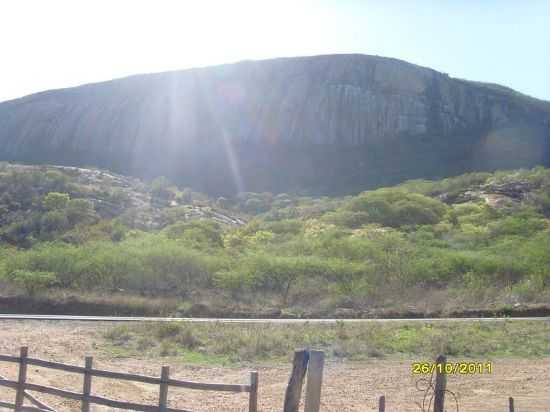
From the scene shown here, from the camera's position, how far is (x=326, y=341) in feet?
61.9

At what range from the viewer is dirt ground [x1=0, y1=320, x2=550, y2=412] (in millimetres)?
11930

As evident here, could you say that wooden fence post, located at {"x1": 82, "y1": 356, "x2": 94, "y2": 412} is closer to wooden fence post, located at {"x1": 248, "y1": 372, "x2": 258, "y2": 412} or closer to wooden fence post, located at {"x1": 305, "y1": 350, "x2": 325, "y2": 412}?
wooden fence post, located at {"x1": 248, "y1": 372, "x2": 258, "y2": 412}

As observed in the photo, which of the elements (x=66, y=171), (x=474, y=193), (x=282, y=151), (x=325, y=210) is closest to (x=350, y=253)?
(x=325, y=210)

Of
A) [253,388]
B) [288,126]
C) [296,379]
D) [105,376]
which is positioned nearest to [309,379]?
[296,379]

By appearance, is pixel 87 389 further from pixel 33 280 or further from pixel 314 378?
pixel 33 280

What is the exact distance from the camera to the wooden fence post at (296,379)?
25.6 feet

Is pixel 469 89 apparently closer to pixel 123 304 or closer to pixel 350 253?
pixel 350 253

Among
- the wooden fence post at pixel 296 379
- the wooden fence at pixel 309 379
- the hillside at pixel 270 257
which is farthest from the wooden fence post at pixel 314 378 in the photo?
the hillside at pixel 270 257

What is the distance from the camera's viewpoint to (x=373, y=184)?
80.9 metres

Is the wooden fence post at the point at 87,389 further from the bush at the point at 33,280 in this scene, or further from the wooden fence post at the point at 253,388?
the bush at the point at 33,280

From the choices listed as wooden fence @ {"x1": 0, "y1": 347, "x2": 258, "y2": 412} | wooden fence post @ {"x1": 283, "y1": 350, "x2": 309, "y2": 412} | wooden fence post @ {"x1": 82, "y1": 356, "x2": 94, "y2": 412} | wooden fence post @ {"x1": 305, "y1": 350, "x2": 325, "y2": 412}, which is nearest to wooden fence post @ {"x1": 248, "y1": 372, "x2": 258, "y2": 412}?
wooden fence @ {"x1": 0, "y1": 347, "x2": 258, "y2": 412}

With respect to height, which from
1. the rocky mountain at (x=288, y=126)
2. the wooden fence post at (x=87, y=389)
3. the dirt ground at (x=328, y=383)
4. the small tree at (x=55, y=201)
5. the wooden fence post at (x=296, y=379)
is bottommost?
the dirt ground at (x=328, y=383)

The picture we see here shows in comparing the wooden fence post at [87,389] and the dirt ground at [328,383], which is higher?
the wooden fence post at [87,389]

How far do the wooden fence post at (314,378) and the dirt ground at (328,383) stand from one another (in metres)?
4.15
